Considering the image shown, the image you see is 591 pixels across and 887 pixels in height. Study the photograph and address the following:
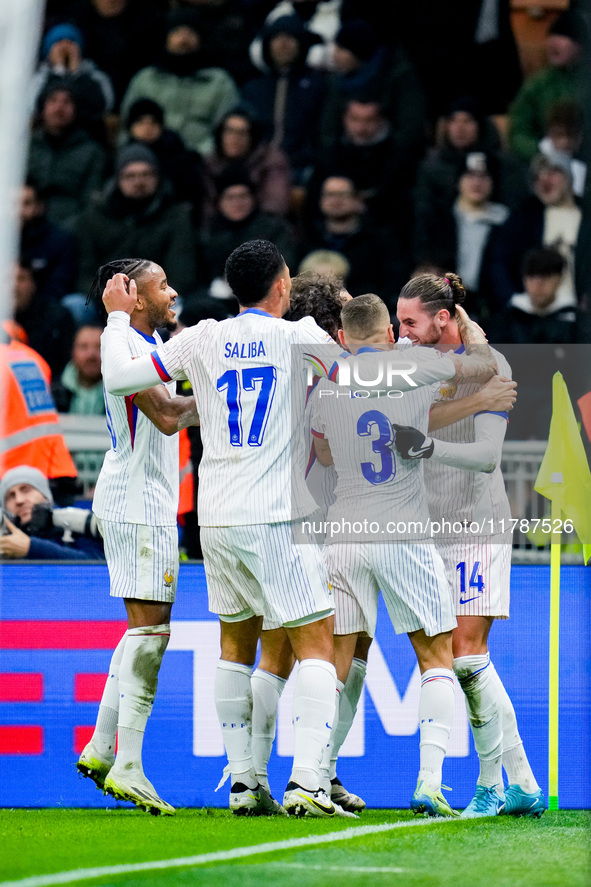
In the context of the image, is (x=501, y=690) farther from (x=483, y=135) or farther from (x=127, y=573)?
(x=483, y=135)

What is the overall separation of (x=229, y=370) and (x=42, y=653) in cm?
153

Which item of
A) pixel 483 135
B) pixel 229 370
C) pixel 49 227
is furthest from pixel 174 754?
pixel 483 135

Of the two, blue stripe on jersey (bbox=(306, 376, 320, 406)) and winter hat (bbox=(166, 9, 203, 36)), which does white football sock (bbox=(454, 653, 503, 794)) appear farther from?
winter hat (bbox=(166, 9, 203, 36))

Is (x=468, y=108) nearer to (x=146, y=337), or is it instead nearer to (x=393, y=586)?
(x=146, y=337)

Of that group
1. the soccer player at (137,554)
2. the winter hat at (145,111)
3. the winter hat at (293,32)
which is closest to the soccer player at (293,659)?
the soccer player at (137,554)

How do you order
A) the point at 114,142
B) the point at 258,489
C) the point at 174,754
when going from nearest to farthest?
the point at 258,489, the point at 174,754, the point at 114,142

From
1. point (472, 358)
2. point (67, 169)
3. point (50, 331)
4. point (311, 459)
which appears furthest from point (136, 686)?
point (67, 169)

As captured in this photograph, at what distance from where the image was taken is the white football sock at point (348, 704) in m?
4.39

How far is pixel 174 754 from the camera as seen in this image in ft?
15.7

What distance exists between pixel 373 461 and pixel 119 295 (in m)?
1.06

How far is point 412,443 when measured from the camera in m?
4.21

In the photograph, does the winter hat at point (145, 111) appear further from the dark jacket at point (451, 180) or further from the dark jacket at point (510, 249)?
the dark jacket at point (510, 249)

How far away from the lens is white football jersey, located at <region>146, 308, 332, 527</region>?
3996 mm

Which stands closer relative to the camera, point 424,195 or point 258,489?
point 258,489
